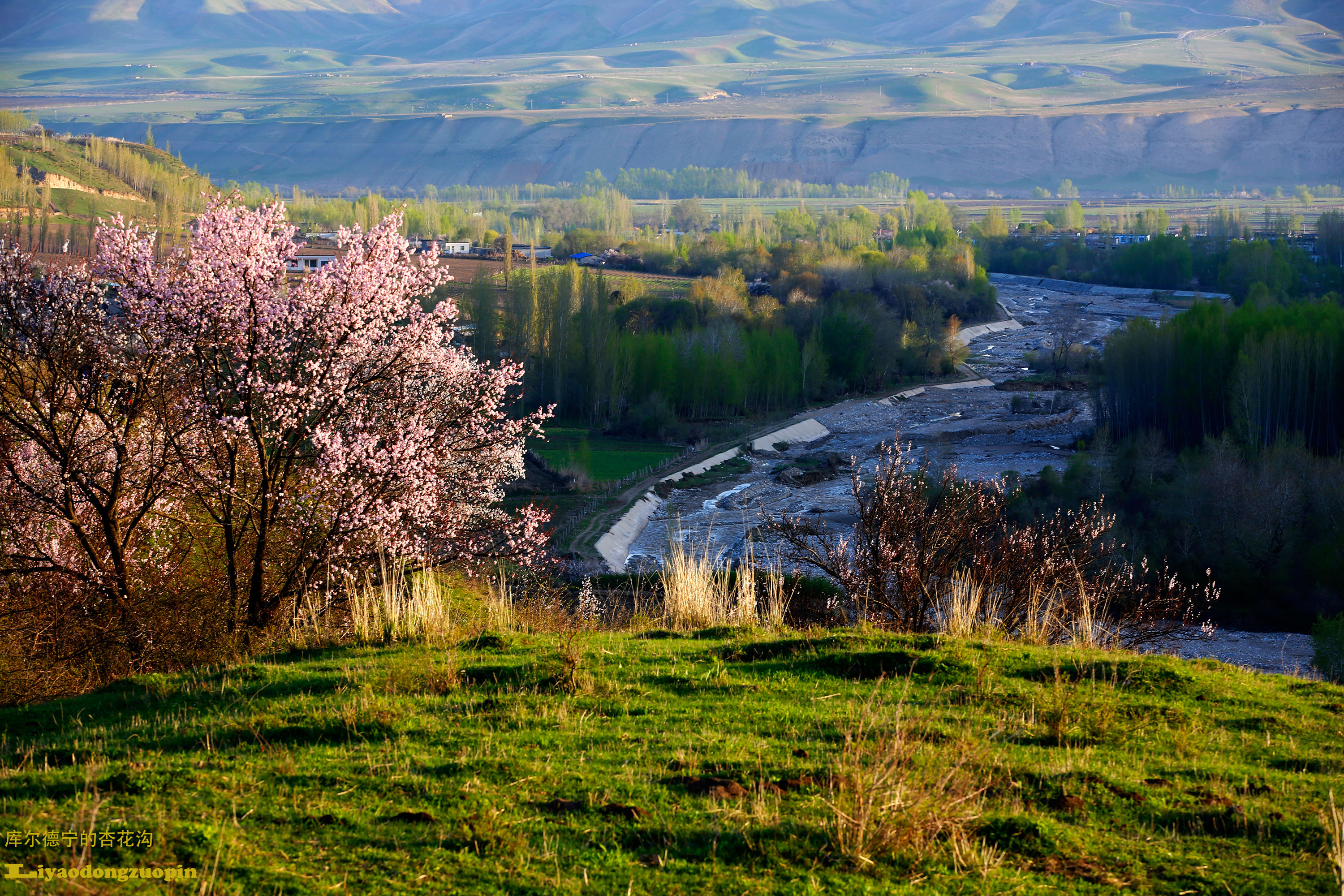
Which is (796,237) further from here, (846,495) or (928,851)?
(928,851)

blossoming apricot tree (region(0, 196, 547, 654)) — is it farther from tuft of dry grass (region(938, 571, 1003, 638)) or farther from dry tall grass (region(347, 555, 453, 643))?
tuft of dry grass (region(938, 571, 1003, 638))

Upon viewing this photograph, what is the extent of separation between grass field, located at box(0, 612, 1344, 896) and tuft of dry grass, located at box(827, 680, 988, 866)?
2 centimetres

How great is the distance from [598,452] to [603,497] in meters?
10.5

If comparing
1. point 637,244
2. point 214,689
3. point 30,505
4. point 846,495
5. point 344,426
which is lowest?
point 846,495

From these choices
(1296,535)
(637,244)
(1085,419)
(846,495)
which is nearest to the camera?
(1296,535)

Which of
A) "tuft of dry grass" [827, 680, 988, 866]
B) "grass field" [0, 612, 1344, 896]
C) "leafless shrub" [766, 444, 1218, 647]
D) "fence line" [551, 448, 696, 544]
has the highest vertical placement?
"tuft of dry grass" [827, 680, 988, 866]

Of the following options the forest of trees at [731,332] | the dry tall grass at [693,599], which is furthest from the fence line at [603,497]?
the dry tall grass at [693,599]

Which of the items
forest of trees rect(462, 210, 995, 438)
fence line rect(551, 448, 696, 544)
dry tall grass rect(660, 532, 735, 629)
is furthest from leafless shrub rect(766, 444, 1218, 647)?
forest of trees rect(462, 210, 995, 438)

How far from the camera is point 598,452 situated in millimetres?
61062

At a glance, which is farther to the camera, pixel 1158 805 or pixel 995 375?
pixel 995 375

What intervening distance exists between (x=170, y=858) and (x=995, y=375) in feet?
292

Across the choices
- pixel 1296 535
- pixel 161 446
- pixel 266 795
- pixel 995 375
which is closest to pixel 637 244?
pixel 995 375

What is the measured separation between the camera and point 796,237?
140625 millimetres

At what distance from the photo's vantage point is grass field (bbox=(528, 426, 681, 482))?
55188mm
